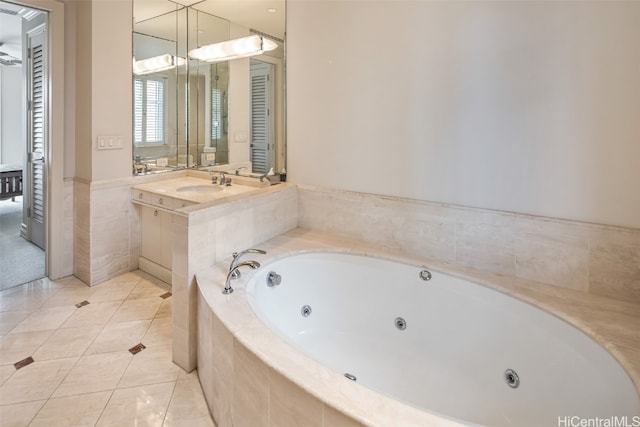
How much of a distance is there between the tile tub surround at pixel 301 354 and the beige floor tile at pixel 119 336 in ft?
2.13

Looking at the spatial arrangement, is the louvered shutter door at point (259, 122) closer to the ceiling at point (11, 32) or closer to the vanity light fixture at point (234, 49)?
the vanity light fixture at point (234, 49)

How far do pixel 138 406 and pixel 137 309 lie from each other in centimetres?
108

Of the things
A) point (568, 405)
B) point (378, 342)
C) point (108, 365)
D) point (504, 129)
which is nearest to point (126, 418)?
point (108, 365)

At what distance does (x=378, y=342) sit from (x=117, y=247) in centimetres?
244

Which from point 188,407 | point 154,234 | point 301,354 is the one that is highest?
point 154,234

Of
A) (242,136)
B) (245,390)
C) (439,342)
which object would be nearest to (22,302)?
→ (242,136)

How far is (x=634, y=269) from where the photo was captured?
1689 millimetres

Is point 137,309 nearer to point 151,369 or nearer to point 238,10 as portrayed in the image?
point 151,369

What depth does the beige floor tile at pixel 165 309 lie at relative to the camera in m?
2.64

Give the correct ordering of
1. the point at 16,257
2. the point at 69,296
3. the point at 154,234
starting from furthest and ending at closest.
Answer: the point at 16,257, the point at 154,234, the point at 69,296

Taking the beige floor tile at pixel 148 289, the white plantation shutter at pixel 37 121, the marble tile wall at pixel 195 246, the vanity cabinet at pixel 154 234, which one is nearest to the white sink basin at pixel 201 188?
the vanity cabinet at pixel 154 234

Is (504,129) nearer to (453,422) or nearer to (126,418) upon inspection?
(453,422)

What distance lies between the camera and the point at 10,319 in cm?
251

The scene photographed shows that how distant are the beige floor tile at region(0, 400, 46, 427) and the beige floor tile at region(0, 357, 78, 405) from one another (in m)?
0.03
